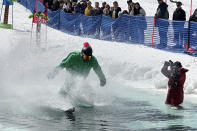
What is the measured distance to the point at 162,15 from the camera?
1895 cm

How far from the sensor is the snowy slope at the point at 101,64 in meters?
13.0

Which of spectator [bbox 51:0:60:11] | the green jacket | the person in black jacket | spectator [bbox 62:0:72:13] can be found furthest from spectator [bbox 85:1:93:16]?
the green jacket

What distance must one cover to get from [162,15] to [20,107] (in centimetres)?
984

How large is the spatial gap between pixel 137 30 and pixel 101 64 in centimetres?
307

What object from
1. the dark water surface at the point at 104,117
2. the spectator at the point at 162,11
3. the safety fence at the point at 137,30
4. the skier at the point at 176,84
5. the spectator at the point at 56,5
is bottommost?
the dark water surface at the point at 104,117

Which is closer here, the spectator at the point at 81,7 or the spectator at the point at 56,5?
the spectator at the point at 81,7

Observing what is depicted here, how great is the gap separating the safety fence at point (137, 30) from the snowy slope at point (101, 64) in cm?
48

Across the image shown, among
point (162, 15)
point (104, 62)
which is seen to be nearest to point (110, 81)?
point (104, 62)

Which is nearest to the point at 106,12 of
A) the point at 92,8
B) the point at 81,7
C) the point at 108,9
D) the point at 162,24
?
the point at 108,9

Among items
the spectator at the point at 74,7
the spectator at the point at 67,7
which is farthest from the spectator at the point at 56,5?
the spectator at the point at 74,7

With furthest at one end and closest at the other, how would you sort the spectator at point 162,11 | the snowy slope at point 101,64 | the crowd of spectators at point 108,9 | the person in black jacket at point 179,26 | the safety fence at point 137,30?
the spectator at point 162,11, the crowd of spectators at point 108,9, the person in black jacket at point 179,26, the safety fence at point 137,30, the snowy slope at point 101,64

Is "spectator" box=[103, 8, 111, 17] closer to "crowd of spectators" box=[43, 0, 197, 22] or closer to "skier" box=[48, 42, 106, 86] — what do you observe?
"crowd of spectators" box=[43, 0, 197, 22]

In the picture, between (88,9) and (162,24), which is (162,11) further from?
(88,9)

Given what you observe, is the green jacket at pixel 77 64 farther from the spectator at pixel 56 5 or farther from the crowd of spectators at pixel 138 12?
the spectator at pixel 56 5
